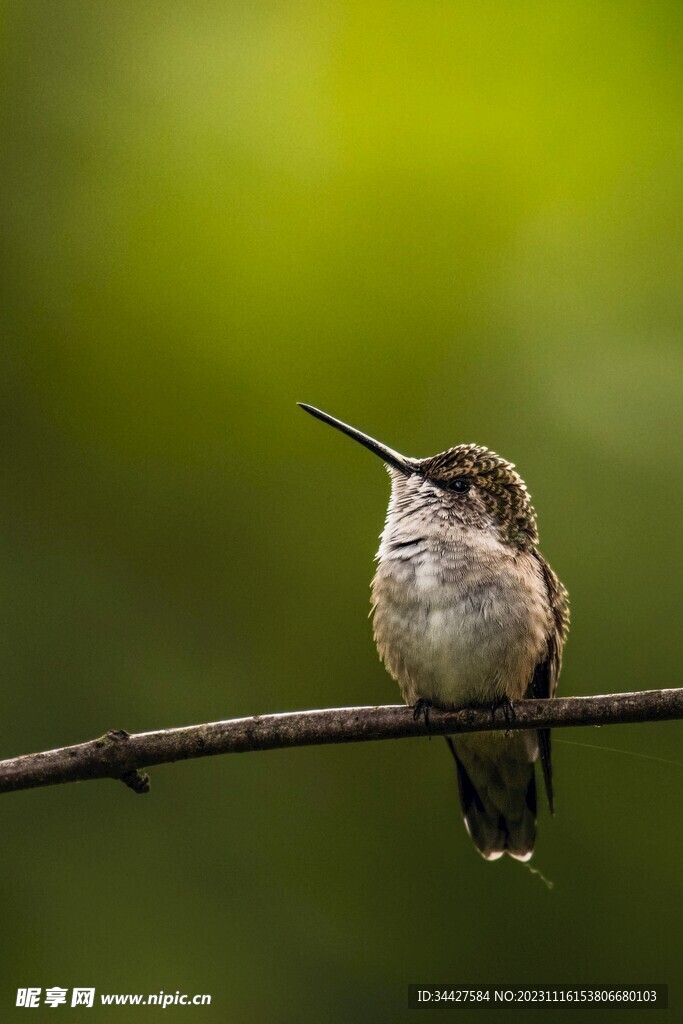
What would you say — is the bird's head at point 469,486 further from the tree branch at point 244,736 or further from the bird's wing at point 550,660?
the tree branch at point 244,736

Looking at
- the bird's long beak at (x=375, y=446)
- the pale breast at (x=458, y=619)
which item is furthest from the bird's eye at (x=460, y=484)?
the pale breast at (x=458, y=619)

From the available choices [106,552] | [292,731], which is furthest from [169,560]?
[292,731]

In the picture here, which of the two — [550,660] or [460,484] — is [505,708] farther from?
[460,484]

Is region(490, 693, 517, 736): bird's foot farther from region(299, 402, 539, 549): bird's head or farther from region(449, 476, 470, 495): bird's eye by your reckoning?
region(449, 476, 470, 495): bird's eye

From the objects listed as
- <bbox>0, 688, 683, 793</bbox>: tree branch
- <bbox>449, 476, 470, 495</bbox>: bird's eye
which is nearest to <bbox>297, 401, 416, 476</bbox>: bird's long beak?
<bbox>449, 476, 470, 495</bbox>: bird's eye

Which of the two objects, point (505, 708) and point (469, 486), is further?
point (469, 486)

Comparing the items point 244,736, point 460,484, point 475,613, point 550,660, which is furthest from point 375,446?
point 244,736
